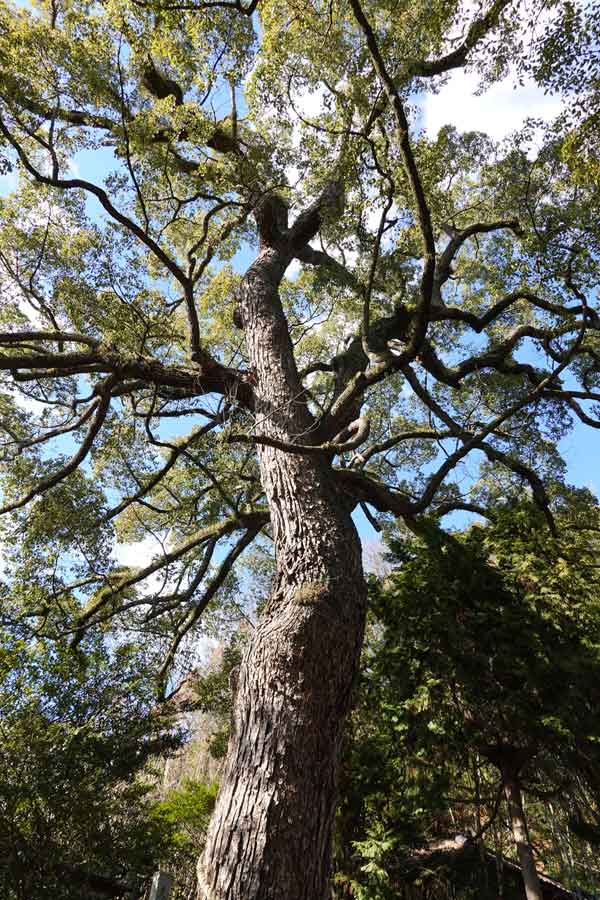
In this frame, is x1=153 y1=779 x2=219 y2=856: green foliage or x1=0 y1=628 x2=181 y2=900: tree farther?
x1=153 y1=779 x2=219 y2=856: green foliage

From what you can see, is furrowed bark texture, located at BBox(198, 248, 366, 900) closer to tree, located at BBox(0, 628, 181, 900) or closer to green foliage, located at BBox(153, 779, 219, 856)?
tree, located at BBox(0, 628, 181, 900)

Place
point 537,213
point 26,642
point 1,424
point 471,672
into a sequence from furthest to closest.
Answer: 1. point 537,213
2. point 1,424
3. point 26,642
4. point 471,672

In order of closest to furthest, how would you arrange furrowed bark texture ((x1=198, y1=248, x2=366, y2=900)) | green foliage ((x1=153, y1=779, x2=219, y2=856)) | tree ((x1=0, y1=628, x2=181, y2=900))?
furrowed bark texture ((x1=198, y1=248, x2=366, y2=900)) → tree ((x1=0, y1=628, x2=181, y2=900)) → green foliage ((x1=153, y1=779, x2=219, y2=856))

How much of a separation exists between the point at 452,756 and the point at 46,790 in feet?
9.55

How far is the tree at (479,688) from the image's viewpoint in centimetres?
358

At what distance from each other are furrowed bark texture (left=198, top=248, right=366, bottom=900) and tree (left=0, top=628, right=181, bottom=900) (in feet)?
7.34

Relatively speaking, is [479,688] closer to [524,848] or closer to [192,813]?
[524,848]

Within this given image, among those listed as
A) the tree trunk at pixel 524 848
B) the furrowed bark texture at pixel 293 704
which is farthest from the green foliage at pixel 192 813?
the furrowed bark texture at pixel 293 704

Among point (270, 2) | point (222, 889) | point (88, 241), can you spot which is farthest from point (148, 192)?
point (222, 889)

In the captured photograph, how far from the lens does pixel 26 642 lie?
4.62 m

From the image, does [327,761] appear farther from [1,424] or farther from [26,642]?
[1,424]

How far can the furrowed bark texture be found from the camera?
193 cm

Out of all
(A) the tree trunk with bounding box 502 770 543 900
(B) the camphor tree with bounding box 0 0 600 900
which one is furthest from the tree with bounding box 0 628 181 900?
(A) the tree trunk with bounding box 502 770 543 900

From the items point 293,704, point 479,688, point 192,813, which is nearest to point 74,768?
point 293,704
